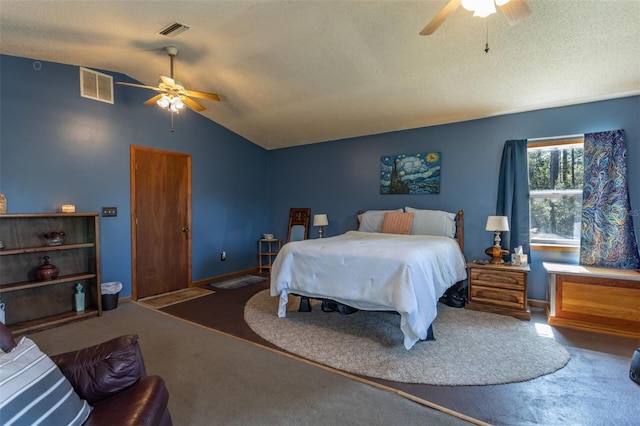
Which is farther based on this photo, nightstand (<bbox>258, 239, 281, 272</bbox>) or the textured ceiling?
nightstand (<bbox>258, 239, 281, 272</bbox>)

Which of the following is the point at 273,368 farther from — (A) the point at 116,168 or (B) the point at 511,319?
(A) the point at 116,168

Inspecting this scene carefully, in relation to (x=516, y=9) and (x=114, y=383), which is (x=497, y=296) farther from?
(x=114, y=383)

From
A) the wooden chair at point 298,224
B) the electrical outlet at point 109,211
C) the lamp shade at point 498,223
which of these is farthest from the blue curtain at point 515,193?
the electrical outlet at point 109,211

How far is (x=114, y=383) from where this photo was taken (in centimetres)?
138

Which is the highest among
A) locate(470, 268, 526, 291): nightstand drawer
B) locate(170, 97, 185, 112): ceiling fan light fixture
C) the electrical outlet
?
locate(170, 97, 185, 112): ceiling fan light fixture

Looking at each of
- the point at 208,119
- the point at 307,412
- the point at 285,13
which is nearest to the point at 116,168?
the point at 208,119

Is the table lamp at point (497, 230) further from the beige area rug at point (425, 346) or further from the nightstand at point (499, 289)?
the beige area rug at point (425, 346)

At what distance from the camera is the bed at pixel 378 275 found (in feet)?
8.25

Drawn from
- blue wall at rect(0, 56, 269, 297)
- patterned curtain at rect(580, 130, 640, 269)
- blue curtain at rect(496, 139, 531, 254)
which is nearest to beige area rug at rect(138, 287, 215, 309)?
blue wall at rect(0, 56, 269, 297)

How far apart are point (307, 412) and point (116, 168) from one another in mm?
3824

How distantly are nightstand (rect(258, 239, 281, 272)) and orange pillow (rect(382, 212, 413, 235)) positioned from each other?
2333mm

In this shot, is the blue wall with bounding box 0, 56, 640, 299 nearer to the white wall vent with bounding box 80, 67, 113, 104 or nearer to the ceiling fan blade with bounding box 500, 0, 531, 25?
the white wall vent with bounding box 80, 67, 113, 104

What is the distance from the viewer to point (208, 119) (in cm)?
514

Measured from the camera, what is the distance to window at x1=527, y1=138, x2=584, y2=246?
3779 mm
